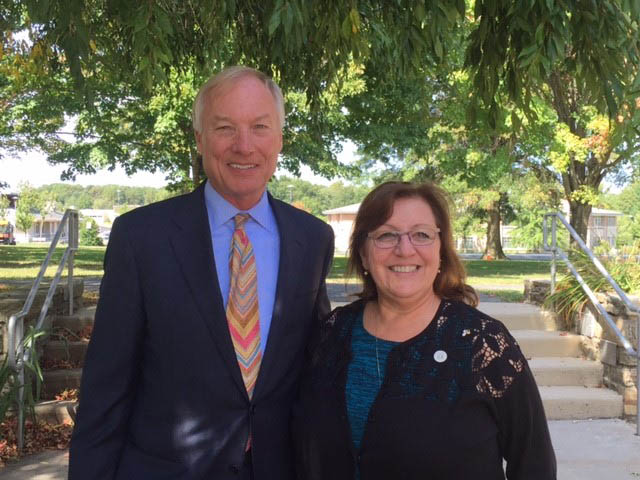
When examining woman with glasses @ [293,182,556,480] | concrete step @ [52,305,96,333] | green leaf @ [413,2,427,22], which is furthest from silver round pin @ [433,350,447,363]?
concrete step @ [52,305,96,333]

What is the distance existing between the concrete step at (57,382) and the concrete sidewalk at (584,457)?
3.47 feet

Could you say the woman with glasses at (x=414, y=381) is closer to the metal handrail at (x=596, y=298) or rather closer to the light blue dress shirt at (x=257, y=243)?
the light blue dress shirt at (x=257, y=243)

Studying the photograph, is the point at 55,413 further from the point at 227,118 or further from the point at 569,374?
the point at 569,374

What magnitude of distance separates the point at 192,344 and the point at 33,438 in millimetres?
4235

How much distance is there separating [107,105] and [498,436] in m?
13.4

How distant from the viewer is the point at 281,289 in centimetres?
207

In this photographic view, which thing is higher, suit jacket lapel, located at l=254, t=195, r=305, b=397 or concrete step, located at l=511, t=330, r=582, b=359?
suit jacket lapel, located at l=254, t=195, r=305, b=397

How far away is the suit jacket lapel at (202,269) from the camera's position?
6.32 feet

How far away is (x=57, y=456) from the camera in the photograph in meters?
5.20

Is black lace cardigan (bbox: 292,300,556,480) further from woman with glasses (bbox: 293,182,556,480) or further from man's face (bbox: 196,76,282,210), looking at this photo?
man's face (bbox: 196,76,282,210)

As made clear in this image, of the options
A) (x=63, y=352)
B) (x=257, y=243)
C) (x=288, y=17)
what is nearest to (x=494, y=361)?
(x=257, y=243)

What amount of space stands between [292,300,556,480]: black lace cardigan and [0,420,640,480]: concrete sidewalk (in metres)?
3.41

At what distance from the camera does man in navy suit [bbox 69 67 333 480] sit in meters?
1.94

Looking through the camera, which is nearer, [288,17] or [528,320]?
[288,17]
